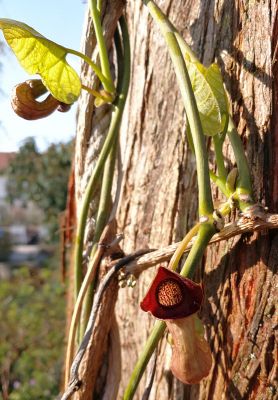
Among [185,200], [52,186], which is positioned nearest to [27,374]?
[52,186]

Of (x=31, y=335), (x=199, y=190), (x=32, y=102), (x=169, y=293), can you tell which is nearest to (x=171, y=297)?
(x=169, y=293)

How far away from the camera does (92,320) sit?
778 millimetres

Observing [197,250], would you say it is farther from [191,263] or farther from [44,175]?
[44,175]

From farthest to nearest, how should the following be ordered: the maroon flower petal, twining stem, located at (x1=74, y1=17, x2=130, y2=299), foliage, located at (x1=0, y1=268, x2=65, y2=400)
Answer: foliage, located at (x1=0, y1=268, x2=65, y2=400), twining stem, located at (x1=74, y1=17, x2=130, y2=299), the maroon flower petal

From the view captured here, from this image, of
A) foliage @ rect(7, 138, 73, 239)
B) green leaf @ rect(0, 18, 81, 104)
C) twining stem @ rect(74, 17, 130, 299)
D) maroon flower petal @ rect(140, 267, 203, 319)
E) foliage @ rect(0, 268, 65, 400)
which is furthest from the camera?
foliage @ rect(7, 138, 73, 239)

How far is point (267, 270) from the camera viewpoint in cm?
69

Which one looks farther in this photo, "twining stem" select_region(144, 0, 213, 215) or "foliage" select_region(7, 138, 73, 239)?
"foliage" select_region(7, 138, 73, 239)

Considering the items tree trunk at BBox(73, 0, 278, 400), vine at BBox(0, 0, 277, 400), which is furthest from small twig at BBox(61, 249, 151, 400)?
tree trunk at BBox(73, 0, 278, 400)

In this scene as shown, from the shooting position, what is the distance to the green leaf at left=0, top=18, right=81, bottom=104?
653 millimetres

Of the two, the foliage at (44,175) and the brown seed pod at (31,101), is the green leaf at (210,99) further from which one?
the foliage at (44,175)

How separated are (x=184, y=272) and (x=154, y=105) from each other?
0.42m

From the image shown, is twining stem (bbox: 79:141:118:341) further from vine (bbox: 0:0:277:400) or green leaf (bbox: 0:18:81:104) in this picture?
green leaf (bbox: 0:18:81:104)

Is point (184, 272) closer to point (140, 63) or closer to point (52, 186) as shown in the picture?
point (140, 63)

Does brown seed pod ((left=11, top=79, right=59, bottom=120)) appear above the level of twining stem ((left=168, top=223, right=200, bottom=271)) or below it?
above
